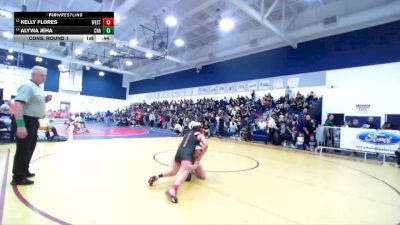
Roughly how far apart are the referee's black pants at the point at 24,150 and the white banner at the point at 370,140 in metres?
9.08

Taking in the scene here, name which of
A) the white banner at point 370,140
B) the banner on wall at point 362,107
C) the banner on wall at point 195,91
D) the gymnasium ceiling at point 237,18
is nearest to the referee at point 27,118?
the gymnasium ceiling at point 237,18

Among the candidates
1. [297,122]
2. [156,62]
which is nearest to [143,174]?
[297,122]

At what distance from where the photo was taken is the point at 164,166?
187 inches

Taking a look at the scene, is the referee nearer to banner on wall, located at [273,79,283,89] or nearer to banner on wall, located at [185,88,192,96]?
banner on wall, located at [273,79,283,89]

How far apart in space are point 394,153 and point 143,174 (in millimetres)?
7543

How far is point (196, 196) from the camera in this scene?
9.91 feet

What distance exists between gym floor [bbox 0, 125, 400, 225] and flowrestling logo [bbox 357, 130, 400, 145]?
283cm

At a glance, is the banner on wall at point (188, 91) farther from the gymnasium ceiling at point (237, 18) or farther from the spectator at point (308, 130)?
the spectator at point (308, 130)

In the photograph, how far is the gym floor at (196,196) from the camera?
93.2 inches
